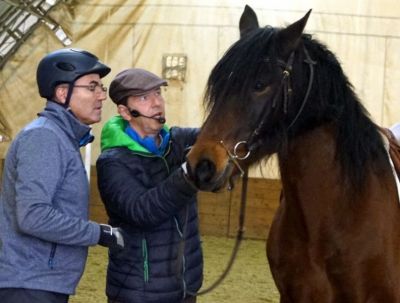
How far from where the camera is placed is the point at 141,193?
236 cm

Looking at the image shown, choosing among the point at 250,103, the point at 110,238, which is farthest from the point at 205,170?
the point at 110,238

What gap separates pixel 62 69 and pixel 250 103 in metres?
0.65

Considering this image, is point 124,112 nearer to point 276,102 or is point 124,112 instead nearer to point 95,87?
point 95,87

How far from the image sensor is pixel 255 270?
18.7 feet

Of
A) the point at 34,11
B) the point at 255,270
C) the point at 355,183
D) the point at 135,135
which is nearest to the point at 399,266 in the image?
the point at 355,183

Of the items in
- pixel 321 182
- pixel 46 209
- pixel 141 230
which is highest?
pixel 321 182

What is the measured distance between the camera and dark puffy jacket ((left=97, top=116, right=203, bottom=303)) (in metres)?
2.39

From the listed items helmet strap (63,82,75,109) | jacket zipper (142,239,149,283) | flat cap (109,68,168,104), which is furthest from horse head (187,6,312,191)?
jacket zipper (142,239,149,283)

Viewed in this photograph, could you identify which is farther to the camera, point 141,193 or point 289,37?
point 141,193

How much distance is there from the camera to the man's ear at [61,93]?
2201mm

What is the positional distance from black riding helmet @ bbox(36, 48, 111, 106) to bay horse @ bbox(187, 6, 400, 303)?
0.42 meters

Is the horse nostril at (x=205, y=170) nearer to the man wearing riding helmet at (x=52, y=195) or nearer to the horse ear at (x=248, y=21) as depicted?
the man wearing riding helmet at (x=52, y=195)

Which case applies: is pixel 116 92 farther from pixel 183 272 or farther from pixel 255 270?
pixel 255 270

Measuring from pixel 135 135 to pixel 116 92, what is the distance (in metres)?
0.18
